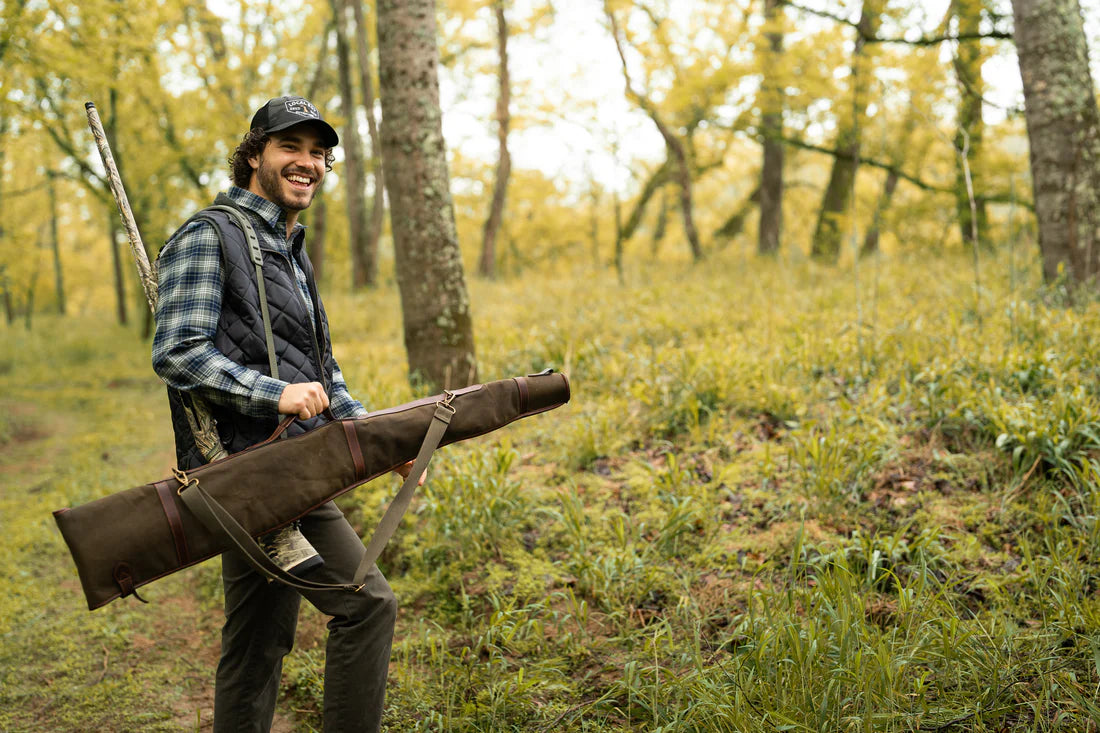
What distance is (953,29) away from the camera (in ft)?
29.6

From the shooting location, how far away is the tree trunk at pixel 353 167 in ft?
46.2

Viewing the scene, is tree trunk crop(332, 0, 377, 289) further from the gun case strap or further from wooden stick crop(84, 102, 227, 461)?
the gun case strap

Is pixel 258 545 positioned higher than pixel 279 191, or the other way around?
pixel 279 191

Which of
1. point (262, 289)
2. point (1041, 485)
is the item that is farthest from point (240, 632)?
point (1041, 485)

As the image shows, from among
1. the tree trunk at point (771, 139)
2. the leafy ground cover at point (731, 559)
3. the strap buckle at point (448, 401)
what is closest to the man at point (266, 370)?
the strap buckle at point (448, 401)

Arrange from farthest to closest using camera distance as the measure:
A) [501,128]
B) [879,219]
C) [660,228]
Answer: [660,228] < [501,128] < [879,219]

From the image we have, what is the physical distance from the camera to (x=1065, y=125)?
5.76 metres

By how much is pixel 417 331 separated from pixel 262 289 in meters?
3.66

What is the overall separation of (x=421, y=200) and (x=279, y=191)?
343cm

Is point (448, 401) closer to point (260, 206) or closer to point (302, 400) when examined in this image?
point (302, 400)

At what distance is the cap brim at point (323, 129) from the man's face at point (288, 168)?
22 millimetres

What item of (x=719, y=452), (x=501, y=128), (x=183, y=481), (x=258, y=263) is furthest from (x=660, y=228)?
(x=183, y=481)

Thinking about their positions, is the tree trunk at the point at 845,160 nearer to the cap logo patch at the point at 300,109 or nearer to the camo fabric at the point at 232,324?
the cap logo patch at the point at 300,109

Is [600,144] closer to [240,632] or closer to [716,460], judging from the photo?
[716,460]
